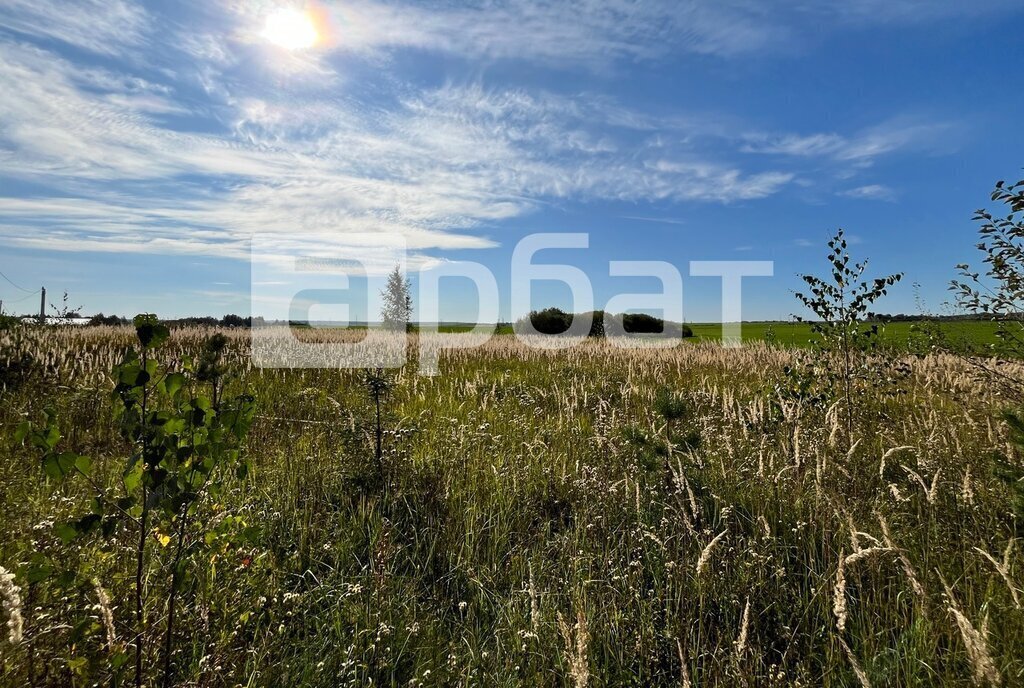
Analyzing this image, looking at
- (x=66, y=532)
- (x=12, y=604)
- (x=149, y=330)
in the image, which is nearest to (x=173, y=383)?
(x=149, y=330)

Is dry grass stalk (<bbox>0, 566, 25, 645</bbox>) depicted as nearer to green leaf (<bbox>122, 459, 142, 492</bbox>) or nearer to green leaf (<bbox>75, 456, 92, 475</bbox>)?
green leaf (<bbox>75, 456, 92, 475</bbox>)

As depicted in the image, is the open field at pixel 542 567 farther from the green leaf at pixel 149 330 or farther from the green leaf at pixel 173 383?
the green leaf at pixel 173 383

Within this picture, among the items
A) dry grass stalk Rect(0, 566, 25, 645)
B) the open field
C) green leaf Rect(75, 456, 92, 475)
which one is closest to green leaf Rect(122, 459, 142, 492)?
green leaf Rect(75, 456, 92, 475)

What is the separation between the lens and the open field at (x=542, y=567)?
2.10 metres

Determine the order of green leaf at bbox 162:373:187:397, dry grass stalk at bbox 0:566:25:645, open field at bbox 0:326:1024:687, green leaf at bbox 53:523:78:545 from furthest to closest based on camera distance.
Result: open field at bbox 0:326:1024:687 → green leaf at bbox 162:373:187:397 → green leaf at bbox 53:523:78:545 → dry grass stalk at bbox 0:566:25:645

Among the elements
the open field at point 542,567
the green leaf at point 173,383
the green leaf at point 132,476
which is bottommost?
the open field at point 542,567

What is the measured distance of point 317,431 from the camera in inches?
223

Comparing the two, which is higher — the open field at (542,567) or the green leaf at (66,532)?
the green leaf at (66,532)

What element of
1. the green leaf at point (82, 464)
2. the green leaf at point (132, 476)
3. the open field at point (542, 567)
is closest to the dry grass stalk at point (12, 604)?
the open field at point (542, 567)

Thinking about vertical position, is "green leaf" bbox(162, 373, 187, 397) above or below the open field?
above

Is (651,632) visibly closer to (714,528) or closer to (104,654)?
(714,528)

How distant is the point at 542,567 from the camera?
286cm

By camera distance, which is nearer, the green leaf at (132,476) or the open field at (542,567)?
the green leaf at (132,476)

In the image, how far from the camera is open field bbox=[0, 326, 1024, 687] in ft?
6.89
